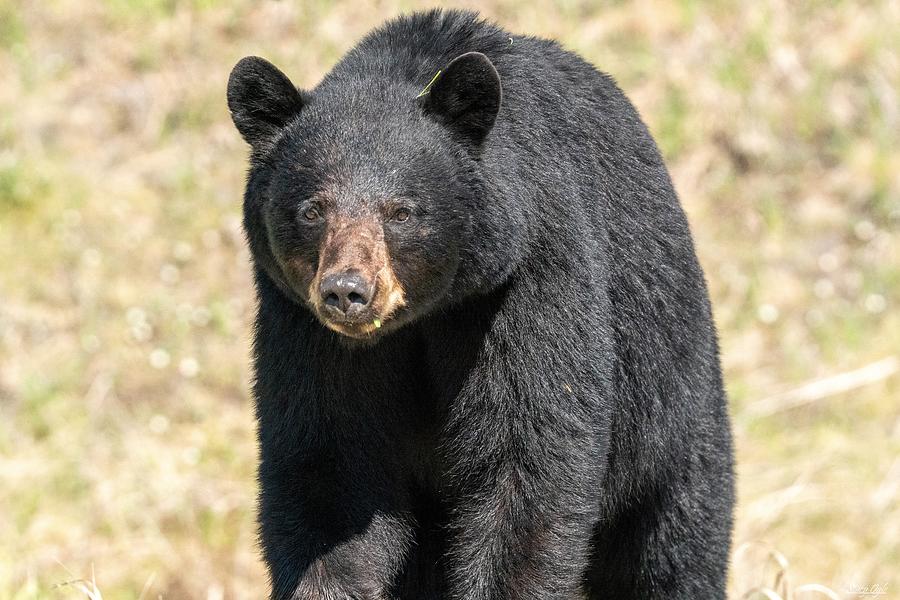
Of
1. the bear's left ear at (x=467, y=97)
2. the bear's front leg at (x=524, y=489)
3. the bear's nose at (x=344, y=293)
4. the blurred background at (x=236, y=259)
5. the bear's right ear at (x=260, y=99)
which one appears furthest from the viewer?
the blurred background at (x=236, y=259)

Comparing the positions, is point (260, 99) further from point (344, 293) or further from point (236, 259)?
point (236, 259)

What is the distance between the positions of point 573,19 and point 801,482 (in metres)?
4.63

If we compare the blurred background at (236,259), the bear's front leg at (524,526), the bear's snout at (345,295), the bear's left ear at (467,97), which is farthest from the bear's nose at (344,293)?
the blurred background at (236,259)

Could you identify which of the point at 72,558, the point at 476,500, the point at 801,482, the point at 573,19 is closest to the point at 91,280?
the point at 72,558

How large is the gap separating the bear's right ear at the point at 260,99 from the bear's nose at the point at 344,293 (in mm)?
751

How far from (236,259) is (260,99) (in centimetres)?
588

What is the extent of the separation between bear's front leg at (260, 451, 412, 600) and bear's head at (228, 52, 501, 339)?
62 centimetres

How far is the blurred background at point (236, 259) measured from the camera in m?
8.30

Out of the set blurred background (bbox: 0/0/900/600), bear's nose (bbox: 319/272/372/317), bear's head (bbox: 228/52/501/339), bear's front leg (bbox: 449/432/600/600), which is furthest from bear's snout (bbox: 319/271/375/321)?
blurred background (bbox: 0/0/900/600)

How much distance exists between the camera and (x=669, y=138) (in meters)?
10.3

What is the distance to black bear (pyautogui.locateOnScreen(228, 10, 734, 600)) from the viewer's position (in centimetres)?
393

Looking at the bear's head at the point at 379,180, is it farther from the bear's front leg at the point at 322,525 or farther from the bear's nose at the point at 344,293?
the bear's front leg at the point at 322,525

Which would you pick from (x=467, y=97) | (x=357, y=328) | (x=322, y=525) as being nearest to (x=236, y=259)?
(x=322, y=525)

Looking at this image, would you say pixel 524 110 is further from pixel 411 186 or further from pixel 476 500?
pixel 476 500
